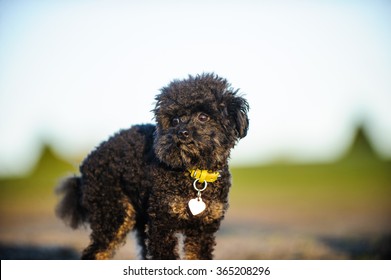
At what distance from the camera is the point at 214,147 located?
5.33 m

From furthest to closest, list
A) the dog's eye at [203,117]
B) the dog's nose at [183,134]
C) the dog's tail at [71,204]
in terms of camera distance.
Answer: the dog's tail at [71,204], the dog's eye at [203,117], the dog's nose at [183,134]

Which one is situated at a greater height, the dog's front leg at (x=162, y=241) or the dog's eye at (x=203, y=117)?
the dog's eye at (x=203, y=117)

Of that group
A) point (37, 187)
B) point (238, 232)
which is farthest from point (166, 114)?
point (37, 187)

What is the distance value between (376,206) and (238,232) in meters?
2.70

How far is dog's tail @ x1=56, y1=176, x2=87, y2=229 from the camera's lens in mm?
6828

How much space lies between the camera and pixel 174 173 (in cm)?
549

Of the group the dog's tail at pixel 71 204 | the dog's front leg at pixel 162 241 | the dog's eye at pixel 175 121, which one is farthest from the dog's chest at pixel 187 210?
the dog's tail at pixel 71 204

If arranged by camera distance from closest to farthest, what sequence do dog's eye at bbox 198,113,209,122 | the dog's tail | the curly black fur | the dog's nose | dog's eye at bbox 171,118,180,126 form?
the dog's nose → the curly black fur → dog's eye at bbox 198,113,209,122 → dog's eye at bbox 171,118,180,126 → the dog's tail

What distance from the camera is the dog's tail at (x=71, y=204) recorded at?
6828 millimetres

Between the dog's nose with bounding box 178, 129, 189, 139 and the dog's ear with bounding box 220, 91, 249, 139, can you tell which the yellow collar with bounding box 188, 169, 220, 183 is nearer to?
the dog's nose with bounding box 178, 129, 189, 139

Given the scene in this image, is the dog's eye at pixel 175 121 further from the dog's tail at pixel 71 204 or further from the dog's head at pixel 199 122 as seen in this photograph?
the dog's tail at pixel 71 204

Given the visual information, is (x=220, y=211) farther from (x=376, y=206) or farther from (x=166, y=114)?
(x=376, y=206)

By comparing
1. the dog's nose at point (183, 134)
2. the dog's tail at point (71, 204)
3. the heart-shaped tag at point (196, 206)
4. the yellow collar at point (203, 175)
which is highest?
the dog's tail at point (71, 204)

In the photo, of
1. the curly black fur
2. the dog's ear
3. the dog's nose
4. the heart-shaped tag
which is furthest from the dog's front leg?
the dog's ear
